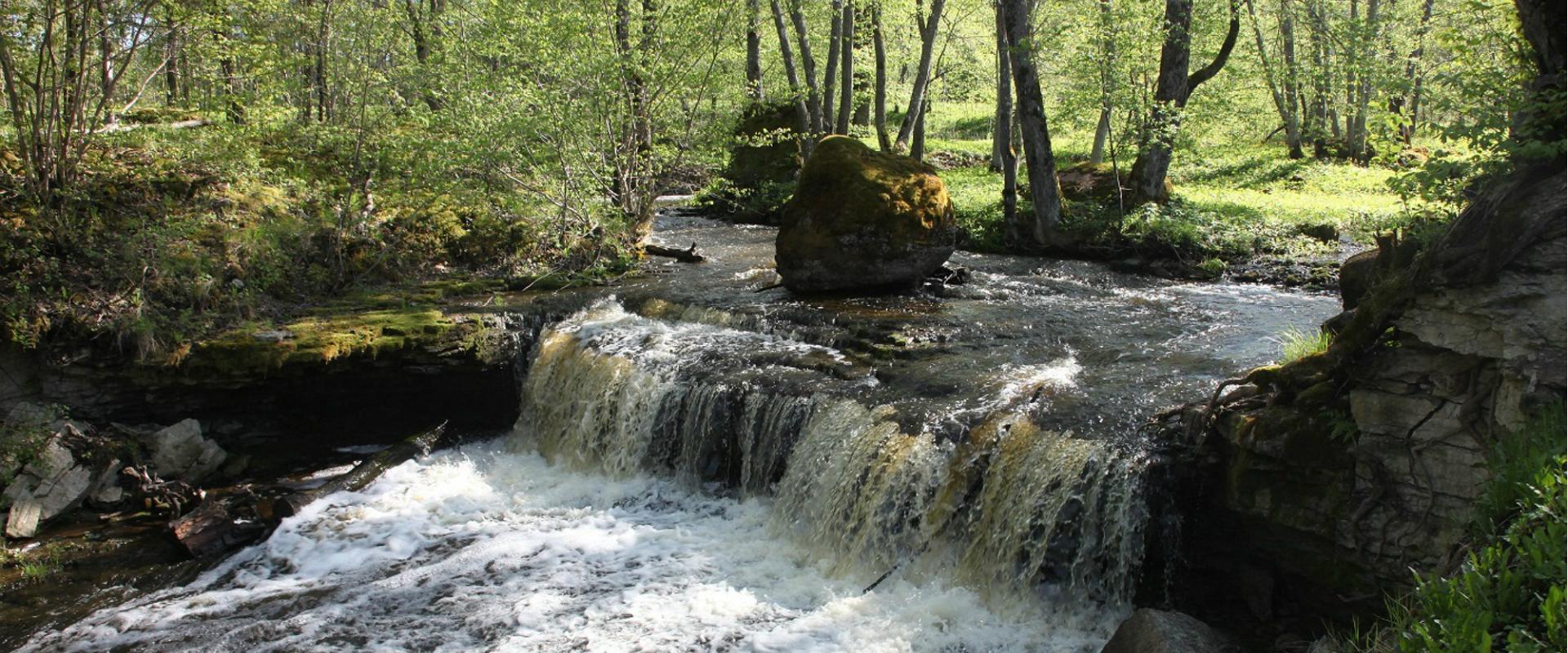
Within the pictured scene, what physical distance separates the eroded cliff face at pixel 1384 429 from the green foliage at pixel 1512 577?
38 centimetres

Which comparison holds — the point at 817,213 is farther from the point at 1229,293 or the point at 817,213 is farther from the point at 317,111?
the point at 317,111

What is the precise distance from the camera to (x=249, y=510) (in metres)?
8.59

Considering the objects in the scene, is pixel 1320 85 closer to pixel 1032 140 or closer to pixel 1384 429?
pixel 1032 140

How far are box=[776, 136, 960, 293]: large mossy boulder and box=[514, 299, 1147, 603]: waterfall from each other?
1.57m

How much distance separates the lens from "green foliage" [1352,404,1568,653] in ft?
10.9

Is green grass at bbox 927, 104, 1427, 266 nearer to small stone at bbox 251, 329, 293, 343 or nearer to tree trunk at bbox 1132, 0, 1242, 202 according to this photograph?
tree trunk at bbox 1132, 0, 1242, 202

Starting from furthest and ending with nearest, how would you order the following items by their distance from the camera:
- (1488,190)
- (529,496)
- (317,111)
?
(317,111) → (529,496) → (1488,190)

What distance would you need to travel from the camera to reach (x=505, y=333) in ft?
36.7

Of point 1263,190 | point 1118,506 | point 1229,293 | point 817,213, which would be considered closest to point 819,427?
point 1118,506

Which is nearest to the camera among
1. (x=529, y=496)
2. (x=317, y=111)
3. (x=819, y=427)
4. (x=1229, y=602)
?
(x=1229, y=602)

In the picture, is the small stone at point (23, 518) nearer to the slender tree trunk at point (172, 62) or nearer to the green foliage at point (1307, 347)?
the slender tree trunk at point (172, 62)

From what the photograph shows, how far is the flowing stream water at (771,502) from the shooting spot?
6547 mm

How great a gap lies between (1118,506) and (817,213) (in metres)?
6.61

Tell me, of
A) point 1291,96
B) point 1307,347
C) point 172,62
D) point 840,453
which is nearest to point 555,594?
point 840,453
